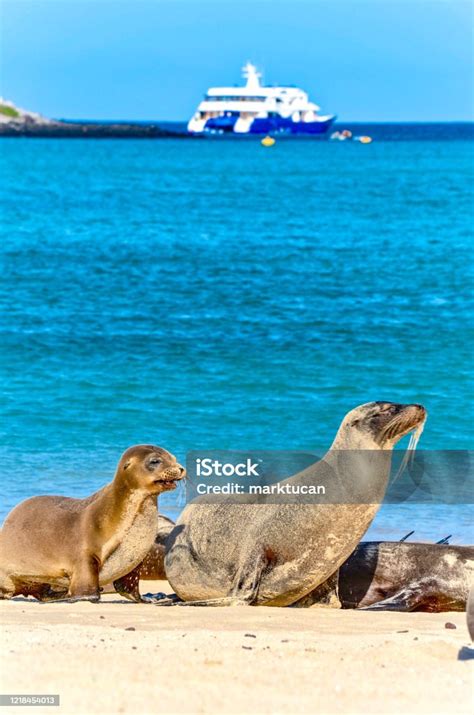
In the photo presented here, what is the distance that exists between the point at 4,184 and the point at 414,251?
3254 cm

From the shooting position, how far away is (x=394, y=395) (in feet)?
57.4

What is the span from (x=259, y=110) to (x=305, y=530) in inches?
5288

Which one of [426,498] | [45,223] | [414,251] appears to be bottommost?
[426,498]

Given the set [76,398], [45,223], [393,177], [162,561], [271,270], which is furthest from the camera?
[393,177]

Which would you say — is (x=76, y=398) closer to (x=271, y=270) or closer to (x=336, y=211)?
(x=271, y=270)

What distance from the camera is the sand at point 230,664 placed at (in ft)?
17.6

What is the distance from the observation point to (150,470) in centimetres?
758

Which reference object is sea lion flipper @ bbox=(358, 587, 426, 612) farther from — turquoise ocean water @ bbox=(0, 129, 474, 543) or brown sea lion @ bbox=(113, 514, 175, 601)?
turquoise ocean water @ bbox=(0, 129, 474, 543)

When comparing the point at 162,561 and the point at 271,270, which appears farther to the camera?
the point at 271,270

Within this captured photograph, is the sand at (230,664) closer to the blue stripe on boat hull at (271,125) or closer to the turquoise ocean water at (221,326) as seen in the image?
the turquoise ocean water at (221,326)

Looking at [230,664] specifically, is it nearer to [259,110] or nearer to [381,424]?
[381,424]

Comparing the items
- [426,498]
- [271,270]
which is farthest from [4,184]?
[426,498]

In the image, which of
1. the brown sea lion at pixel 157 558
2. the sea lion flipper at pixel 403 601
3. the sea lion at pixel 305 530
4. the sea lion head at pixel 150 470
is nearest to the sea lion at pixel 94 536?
the sea lion head at pixel 150 470

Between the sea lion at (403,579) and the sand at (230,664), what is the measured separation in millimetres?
742
